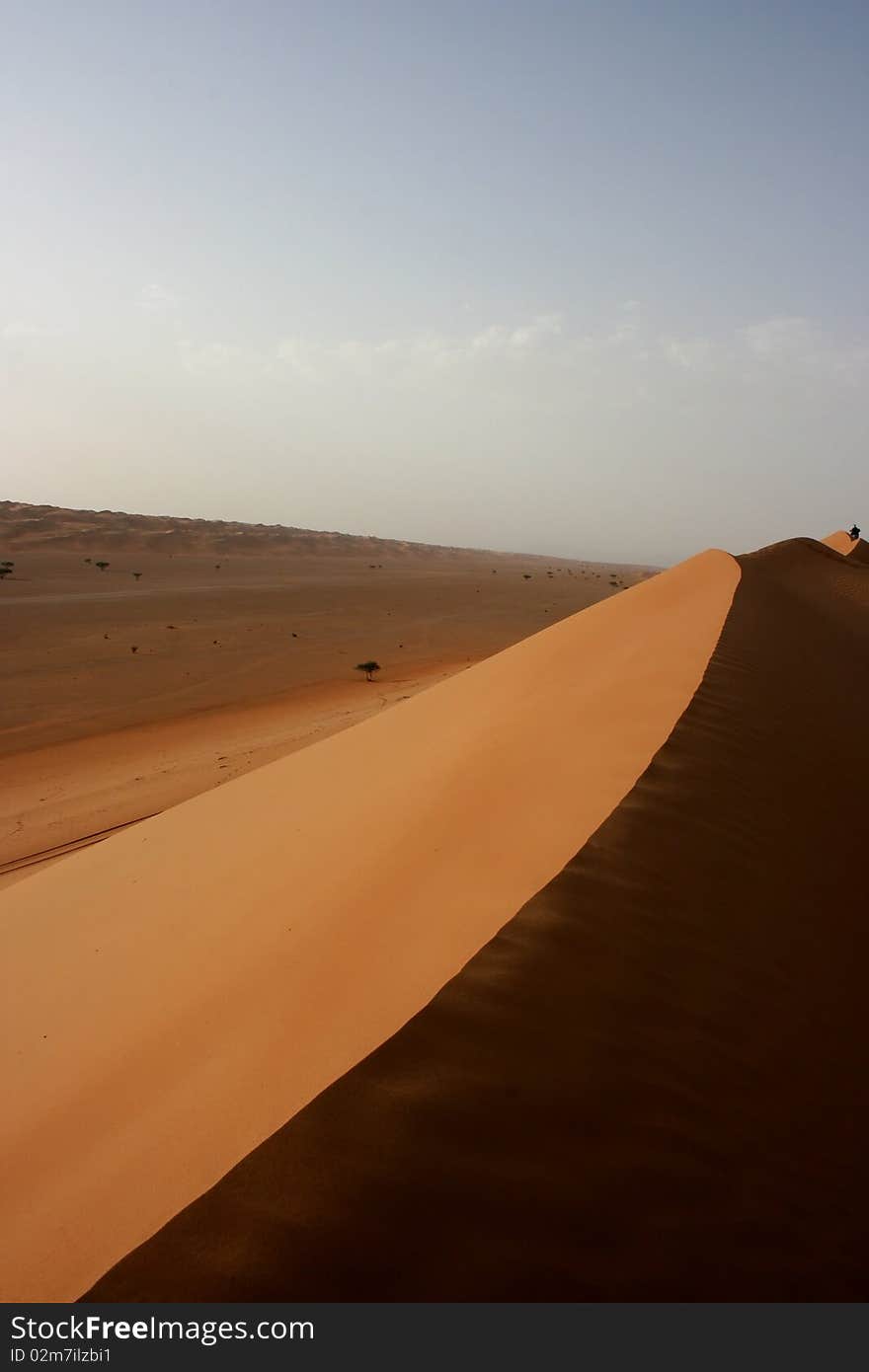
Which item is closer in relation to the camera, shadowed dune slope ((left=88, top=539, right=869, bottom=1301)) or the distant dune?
shadowed dune slope ((left=88, top=539, right=869, bottom=1301))

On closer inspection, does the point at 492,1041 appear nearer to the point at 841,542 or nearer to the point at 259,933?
the point at 259,933

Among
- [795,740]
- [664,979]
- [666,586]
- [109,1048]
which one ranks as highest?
[666,586]

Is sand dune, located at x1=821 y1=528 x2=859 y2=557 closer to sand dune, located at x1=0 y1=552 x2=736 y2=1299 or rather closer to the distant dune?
sand dune, located at x1=0 y1=552 x2=736 y2=1299

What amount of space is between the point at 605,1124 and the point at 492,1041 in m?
0.34

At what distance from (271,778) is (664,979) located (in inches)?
217

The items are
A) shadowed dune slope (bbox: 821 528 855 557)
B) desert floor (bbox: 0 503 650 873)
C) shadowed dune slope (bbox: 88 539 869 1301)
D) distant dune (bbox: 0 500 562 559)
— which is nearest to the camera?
shadowed dune slope (bbox: 88 539 869 1301)

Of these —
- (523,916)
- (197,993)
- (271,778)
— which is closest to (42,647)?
(271,778)

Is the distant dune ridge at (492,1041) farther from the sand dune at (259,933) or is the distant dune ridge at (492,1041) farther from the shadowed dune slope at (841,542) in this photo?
the shadowed dune slope at (841,542)

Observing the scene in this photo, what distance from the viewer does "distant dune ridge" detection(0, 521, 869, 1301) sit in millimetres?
1739

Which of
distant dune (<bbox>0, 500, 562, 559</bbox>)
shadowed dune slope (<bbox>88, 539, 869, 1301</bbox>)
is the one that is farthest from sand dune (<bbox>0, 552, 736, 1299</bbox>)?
distant dune (<bbox>0, 500, 562, 559</bbox>)

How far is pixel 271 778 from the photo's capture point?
7629 millimetres

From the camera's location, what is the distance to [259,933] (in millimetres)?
3883

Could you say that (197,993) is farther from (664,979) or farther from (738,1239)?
(738,1239)

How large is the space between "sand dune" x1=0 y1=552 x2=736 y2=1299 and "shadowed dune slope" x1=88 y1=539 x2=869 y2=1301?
7.7 inches
